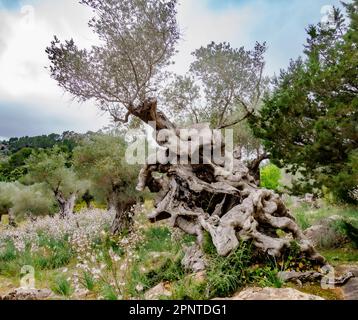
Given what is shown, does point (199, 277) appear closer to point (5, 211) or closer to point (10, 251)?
point (10, 251)

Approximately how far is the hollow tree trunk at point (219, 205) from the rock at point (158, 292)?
0.78 metres

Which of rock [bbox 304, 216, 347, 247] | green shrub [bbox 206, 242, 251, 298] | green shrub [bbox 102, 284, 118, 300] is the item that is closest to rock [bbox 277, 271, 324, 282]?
green shrub [bbox 206, 242, 251, 298]

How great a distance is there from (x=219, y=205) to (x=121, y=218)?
810 cm

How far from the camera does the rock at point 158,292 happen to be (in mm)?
6213

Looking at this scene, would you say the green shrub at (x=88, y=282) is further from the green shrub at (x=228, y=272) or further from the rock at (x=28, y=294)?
the green shrub at (x=228, y=272)

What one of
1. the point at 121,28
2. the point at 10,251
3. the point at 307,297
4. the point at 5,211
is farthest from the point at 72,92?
the point at 5,211

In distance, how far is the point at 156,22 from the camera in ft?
39.6

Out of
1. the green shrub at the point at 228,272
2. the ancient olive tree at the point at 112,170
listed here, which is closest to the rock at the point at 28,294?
the green shrub at the point at 228,272

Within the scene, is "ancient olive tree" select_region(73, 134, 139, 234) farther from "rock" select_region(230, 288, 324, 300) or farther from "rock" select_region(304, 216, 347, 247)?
"rock" select_region(230, 288, 324, 300)

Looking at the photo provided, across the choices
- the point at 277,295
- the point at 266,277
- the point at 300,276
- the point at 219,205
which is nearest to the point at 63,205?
→ the point at 219,205

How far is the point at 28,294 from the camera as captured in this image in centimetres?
722

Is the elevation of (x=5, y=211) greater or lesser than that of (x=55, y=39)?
lesser

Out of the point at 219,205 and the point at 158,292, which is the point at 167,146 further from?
the point at 158,292

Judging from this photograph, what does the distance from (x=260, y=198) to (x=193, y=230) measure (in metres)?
1.61
